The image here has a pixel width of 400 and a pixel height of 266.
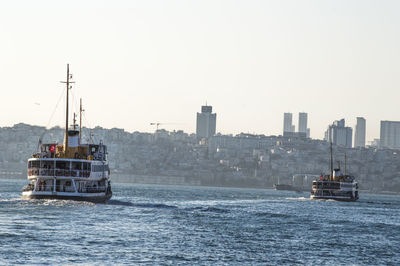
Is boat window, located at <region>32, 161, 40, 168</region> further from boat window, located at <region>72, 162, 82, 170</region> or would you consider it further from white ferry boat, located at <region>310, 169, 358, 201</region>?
white ferry boat, located at <region>310, 169, 358, 201</region>

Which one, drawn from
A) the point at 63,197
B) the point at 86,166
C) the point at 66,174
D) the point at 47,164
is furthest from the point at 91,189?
the point at 47,164

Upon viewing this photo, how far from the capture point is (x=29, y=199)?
92875mm

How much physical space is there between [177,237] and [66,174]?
29.0m

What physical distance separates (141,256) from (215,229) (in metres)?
20.2

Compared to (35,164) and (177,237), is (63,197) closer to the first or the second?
(35,164)

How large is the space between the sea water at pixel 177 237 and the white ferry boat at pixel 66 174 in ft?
4.44

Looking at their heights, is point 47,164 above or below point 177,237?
above

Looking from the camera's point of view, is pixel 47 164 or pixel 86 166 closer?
pixel 47 164

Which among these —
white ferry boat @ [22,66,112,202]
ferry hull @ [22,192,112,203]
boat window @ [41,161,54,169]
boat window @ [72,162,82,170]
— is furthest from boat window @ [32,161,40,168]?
→ boat window @ [72,162,82,170]

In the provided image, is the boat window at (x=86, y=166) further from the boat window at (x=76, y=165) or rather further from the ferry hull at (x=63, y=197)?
the ferry hull at (x=63, y=197)

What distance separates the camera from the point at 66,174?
9250 cm

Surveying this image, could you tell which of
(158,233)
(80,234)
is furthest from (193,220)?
(80,234)

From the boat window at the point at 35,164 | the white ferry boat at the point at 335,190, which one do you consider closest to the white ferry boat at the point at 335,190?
the white ferry boat at the point at 335,190

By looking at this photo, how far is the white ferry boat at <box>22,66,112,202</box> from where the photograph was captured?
92000 mm
